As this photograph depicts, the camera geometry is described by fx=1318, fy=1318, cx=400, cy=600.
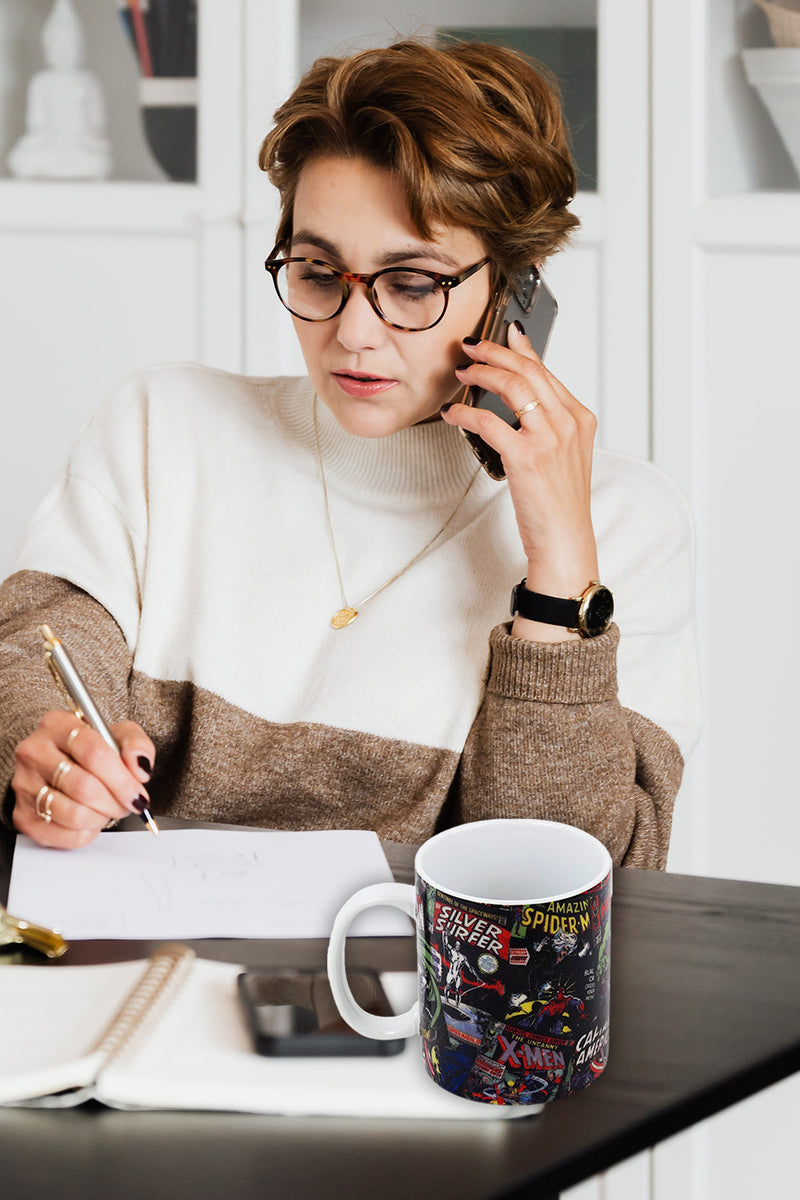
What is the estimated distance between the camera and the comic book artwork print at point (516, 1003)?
57 cm

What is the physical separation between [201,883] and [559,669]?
37cm

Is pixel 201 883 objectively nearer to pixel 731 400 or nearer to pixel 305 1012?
pixel 305 1012

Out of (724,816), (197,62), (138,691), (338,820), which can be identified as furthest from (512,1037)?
(197,62)


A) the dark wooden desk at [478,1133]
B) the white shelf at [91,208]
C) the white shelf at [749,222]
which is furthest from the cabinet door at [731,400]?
the dark wooden desk at [478,1133]

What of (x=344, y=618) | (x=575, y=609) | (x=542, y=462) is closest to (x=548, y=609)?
(x=575, y=609)

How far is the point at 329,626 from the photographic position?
4.18ft

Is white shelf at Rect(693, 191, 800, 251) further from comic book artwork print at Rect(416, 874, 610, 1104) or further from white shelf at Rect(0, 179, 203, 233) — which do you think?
comic book artwork print at Rect(416, 874, 610, 1104)

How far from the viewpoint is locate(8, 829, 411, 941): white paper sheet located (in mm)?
757

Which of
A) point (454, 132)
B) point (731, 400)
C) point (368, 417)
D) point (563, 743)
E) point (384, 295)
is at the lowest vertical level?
point (563, 743)

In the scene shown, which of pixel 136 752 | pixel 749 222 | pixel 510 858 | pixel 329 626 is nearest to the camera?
pixel 510 858

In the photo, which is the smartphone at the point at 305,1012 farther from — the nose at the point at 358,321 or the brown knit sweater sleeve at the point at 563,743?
the nose at the point at 358,321

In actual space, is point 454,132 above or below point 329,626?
above

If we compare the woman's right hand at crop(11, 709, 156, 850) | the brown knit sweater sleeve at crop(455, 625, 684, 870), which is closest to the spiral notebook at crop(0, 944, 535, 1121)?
the woman's right hand at crop(11, 709, 156, 850)

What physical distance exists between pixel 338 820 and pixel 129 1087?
25.0 inches
